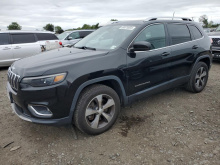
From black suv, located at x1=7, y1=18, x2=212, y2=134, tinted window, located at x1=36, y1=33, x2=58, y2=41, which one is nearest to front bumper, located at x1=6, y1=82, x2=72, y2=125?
→ black suv, located at x1=7, y1=18, x2=212, y2=134

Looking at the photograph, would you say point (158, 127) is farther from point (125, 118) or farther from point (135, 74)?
point (135, 74)

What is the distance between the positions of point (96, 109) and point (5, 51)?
20.0ft

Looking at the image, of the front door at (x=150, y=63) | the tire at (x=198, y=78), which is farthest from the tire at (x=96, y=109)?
the tire at (x=198, y=78)

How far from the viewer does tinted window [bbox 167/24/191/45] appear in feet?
12.3

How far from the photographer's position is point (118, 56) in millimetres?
2912

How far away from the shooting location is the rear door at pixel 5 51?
727cm

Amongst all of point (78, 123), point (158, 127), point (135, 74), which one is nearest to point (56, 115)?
point (78, 123)

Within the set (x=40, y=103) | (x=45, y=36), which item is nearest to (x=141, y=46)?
(x=40, y=103)

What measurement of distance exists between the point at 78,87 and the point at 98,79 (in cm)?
32

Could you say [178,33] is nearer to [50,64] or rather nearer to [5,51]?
[50,64]

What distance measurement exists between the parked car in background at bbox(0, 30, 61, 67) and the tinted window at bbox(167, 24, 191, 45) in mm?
4806

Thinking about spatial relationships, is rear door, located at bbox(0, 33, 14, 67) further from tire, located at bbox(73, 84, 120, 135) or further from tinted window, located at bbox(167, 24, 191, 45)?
tinted window, located at bbox(167, 24, 191, 45)

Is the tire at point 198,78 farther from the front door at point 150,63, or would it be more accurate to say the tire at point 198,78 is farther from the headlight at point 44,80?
the headlight at point 44,80

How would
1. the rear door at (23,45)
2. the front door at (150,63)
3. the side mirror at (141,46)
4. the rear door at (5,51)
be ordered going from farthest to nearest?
1. the rear door at (23,45)
2. the rear door at (5,51)
3. the front door at (150,63)
4. the side mirror at (141,46)
